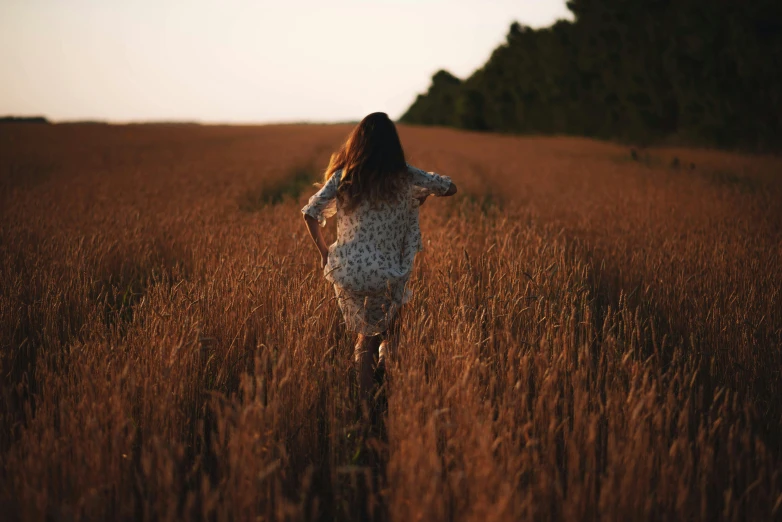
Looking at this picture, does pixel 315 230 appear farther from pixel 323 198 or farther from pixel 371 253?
pixel 371 253

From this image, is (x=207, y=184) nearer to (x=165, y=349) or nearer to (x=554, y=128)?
(x=165, y=349)

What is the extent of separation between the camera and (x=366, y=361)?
10.1 feet

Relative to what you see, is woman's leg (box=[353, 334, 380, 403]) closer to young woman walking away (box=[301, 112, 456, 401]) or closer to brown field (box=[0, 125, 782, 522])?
young woman walking away (box=[301, 112, 456, 401])

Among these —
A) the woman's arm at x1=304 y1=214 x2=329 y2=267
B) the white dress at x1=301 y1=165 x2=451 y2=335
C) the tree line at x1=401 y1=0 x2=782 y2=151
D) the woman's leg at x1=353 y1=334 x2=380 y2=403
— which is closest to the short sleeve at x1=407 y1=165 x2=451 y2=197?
the white dress at x1=301 y1=165 x2=451 y2=335

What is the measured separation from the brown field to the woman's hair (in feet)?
2.21

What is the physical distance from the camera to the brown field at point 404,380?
1888 mm

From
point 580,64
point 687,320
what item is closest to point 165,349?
point 687,320

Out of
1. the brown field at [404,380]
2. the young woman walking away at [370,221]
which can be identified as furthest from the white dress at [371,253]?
the brown field at [404,380]

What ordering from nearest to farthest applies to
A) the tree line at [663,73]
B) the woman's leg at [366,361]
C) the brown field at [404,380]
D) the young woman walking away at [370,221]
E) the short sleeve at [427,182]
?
1. the brown field at [404,380]
2. the woman's leg at [366,361]
3. the young woman walking away at [370,221]
4. the short sleeve at [427,182]
5. the tree line at [663,73]

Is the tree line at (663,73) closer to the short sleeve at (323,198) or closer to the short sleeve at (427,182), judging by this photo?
the short sleeve at (427,182)

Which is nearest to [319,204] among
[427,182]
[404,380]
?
[427,182]

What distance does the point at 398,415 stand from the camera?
2174 millimetres

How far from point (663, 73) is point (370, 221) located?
87.5 ft

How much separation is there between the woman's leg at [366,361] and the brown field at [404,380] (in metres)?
0.14
